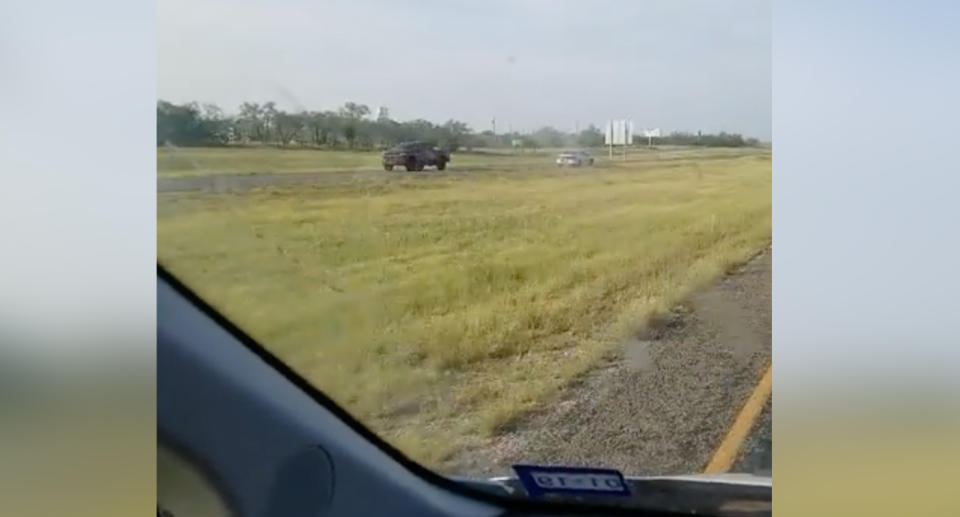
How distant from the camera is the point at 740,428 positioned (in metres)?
1.87

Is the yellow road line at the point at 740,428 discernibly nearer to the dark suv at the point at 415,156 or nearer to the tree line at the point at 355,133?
the tree line at the point at 355,133

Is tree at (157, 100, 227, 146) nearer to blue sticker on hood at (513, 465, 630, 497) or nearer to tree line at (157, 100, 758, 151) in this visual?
tree line at (157, 100, 758, 151)

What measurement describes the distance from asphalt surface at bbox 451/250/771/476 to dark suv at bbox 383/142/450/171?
385mm

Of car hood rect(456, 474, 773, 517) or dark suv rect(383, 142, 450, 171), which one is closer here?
dark suv rect(383, 142, 450, 171)

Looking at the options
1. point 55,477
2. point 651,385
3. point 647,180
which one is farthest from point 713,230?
point 55,477

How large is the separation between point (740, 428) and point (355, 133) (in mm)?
704

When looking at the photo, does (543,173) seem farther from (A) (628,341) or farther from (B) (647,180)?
(A) (628,341)

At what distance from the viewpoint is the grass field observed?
72.5 inches

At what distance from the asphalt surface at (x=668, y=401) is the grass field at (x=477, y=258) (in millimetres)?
34

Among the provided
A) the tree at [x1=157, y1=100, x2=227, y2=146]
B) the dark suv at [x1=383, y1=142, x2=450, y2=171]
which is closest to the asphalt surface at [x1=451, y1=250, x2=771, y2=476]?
→ the dark suv at [x1=383, y1=142, x2=450, y2=171]

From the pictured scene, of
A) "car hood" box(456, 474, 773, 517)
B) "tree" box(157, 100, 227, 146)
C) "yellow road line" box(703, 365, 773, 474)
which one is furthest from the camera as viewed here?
"car hood" box(456, 474, 773, 517)

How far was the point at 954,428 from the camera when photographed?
1.71 m

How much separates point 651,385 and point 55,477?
0.85 metres

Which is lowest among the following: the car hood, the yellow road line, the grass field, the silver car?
the car hood
